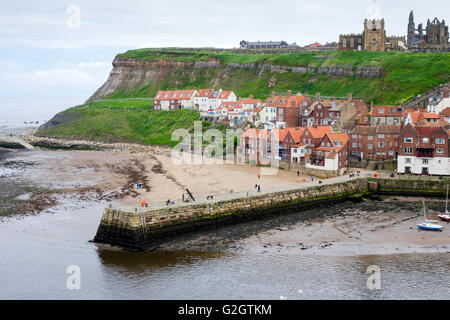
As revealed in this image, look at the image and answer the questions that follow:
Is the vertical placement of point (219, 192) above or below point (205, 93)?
below

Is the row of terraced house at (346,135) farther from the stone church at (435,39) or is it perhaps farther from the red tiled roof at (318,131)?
the stone church at (435,39)

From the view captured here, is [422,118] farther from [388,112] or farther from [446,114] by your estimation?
[388,112]

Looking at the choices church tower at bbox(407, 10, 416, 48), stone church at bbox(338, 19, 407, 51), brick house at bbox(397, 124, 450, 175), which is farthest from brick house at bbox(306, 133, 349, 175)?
church tower at bbox(407, 10, 416, 48)

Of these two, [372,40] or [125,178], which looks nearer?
[125,178]

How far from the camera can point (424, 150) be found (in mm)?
60562

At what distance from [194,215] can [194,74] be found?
400ft

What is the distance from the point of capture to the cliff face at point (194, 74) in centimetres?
13138

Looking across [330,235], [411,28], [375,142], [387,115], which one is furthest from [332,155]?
[411,28]

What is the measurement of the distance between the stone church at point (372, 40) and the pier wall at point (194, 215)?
92414 millimetres

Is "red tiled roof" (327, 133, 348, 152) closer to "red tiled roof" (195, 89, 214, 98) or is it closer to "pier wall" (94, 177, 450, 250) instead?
"pier wall" (94, 177, 450, 250)

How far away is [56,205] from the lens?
51.6 meters
